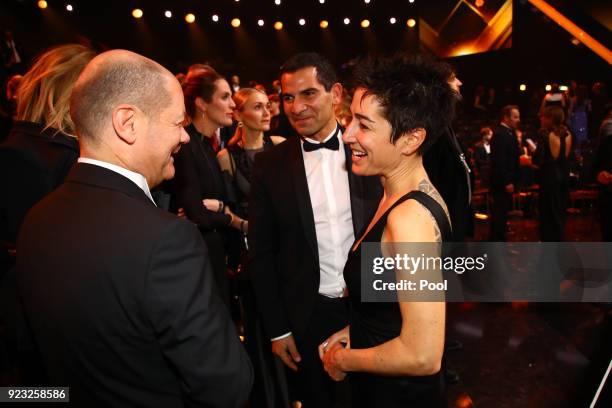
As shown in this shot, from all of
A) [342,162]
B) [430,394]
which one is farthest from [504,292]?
[430,394]

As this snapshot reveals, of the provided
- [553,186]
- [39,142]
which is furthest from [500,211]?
[39,142]

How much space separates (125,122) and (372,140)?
80cm

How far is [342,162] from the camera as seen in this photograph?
90.5 inches

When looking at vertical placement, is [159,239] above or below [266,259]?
above

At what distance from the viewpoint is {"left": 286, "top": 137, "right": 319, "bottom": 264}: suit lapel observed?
7.04ft

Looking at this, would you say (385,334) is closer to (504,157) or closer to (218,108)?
(218,108)

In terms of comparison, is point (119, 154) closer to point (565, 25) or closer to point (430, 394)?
point (430, 394)

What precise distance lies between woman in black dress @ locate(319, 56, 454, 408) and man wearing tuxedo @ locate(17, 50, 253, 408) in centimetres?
48

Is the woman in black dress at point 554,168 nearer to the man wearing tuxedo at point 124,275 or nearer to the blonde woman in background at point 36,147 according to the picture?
the blonde woman in background at point 36,147

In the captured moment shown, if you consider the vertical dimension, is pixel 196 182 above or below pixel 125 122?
below

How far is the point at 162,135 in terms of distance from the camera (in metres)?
1.25

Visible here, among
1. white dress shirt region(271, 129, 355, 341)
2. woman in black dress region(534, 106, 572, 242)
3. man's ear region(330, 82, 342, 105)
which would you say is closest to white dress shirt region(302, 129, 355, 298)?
white dress shirt region(271, 129, 355, 341)

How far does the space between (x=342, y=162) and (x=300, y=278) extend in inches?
24.2

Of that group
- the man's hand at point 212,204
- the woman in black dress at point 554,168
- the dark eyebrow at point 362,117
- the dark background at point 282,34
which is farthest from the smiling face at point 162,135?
the dark background at point 282,34
